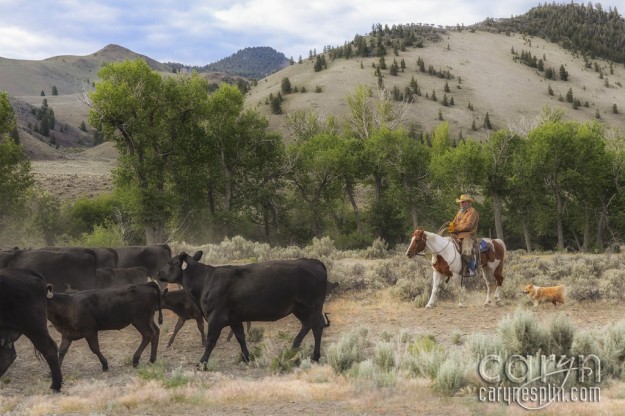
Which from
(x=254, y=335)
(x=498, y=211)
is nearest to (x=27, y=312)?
(x=254, y=335)

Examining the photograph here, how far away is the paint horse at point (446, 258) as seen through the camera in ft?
52.2

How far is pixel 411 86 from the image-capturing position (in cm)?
12900

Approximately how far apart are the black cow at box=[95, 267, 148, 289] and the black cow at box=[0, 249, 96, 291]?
0.31 metres

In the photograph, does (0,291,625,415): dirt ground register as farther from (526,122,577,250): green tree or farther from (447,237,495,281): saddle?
(526,122,577,250): green tree

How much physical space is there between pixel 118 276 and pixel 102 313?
4.87 m

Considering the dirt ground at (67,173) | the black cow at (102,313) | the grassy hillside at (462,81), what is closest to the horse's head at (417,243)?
the black cow at (102,313)

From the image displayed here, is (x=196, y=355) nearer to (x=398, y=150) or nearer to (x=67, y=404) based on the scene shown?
(x=67, y=404)

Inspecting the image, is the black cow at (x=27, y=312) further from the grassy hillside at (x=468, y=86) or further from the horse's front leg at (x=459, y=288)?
the grassy hillside at (x=468, y=86)

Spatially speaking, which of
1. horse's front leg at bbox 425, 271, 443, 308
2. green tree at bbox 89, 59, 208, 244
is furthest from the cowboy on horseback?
green tree at bbox 89, 59, 208, 244

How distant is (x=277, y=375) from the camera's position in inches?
373

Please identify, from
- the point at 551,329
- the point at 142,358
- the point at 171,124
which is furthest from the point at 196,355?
the point at 171,124

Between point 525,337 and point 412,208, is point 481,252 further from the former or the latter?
point 412,208

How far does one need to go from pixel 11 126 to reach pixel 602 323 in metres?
33.9

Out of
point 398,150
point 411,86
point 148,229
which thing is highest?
point 411,86
